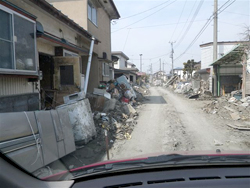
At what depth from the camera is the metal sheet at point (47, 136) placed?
4112 millimetres

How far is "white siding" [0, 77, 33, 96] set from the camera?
195 inches

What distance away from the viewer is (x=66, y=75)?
8188 millimetres

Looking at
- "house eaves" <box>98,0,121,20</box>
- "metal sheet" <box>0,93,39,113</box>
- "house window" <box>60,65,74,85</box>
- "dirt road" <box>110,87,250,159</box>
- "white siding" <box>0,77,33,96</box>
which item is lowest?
"dirt road" <box>110,87,250,159</box>

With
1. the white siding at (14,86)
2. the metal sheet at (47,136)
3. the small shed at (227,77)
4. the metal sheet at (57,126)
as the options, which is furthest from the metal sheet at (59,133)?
the small shed at (227,77)

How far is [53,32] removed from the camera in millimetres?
8320

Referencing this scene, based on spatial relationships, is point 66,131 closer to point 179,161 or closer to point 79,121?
point 79,121

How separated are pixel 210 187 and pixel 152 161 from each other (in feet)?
1.92

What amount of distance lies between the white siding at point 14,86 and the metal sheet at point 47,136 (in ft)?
4.64

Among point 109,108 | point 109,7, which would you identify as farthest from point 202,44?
point 109,108

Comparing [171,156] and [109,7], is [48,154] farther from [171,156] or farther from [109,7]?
[109,7]

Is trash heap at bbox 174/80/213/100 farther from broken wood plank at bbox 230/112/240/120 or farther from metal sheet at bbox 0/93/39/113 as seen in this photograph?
Result: metal sheet at bbox 0/93/39/113

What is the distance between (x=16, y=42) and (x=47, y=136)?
7.81ft

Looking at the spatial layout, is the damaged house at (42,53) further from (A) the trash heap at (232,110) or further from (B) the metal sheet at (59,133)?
(A) the trash heap at (232,110)

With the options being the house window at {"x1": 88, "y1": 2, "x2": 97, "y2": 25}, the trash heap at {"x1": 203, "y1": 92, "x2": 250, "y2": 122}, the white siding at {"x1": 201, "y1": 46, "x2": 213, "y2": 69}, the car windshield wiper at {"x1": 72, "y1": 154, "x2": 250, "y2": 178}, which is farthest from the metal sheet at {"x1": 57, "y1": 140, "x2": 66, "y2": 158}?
the white siding at {"x1": 201, "y1": 46, "x2": 213, "y2": 69}
